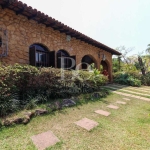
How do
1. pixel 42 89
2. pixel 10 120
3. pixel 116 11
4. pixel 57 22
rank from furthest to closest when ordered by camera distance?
pixel 116 11 < pixel 57 22 < pixel 42 89 < pixel 10 120

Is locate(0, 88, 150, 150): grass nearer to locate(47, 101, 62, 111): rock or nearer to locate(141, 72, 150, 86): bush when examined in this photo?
locate(47, 101, 62, 111): rock

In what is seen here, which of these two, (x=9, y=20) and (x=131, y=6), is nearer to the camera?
(x=9, y=20)

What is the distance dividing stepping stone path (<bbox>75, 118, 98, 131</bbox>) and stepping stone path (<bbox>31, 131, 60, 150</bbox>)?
0.86 metres

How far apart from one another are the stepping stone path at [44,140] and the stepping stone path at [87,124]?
863mm

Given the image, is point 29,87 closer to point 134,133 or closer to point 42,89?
point 42,89

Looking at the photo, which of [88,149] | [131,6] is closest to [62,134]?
[88,149]

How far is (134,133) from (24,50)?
215 inches

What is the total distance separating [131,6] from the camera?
7.42 m

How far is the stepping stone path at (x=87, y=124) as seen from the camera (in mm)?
3007

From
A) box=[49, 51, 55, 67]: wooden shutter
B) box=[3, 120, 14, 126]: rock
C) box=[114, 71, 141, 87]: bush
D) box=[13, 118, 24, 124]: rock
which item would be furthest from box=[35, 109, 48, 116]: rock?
box=[114, 71, 141, 87]: bush

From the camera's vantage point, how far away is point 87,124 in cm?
317

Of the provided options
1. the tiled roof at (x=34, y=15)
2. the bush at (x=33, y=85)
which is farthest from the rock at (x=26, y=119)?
the tiled roof at (x=34, y=15)

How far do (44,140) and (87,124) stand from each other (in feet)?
4.16

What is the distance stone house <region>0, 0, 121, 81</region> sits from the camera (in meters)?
4.90
